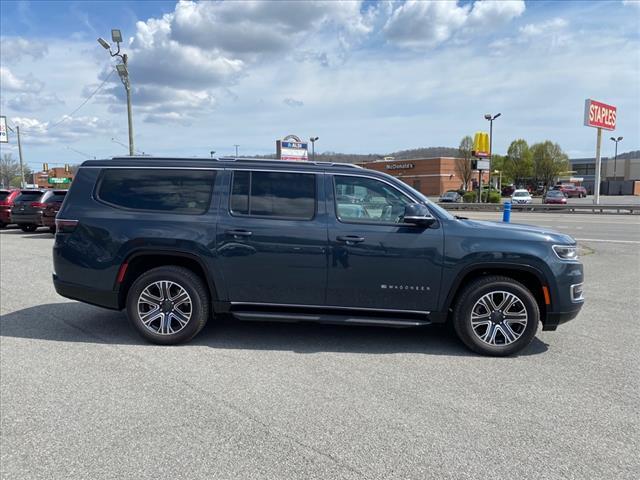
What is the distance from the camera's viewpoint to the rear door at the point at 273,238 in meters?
4.71

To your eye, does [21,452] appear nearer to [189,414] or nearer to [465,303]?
[189,414]

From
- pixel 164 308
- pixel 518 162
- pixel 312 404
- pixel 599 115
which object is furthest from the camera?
pixel 518 162

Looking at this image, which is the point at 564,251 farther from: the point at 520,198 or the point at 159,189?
the point at 520,198

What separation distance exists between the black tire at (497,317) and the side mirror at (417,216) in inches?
30.4

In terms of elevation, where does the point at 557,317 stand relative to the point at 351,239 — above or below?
below

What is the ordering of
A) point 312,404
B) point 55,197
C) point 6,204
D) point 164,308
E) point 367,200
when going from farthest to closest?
point 6,204
point 55,197
point 164,308
point 367,200
point 312,404

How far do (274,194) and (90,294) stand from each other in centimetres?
225

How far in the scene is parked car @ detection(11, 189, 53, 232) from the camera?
16.4 metres

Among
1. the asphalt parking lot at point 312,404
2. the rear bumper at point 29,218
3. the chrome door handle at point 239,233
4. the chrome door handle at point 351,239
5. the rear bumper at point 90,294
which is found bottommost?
the asphalt parking lot at point 312,404

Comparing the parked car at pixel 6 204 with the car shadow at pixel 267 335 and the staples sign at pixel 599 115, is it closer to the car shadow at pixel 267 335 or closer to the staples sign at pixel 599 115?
the car shadow at pixel 267 335

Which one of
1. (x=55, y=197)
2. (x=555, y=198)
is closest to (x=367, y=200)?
(x=55, y=197)

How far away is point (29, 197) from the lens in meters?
16.8

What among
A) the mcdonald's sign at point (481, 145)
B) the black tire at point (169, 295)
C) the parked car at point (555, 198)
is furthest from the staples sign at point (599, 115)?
the black tire at point (169, 295)

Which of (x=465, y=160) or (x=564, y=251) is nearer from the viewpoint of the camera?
(x=564, y=251)
